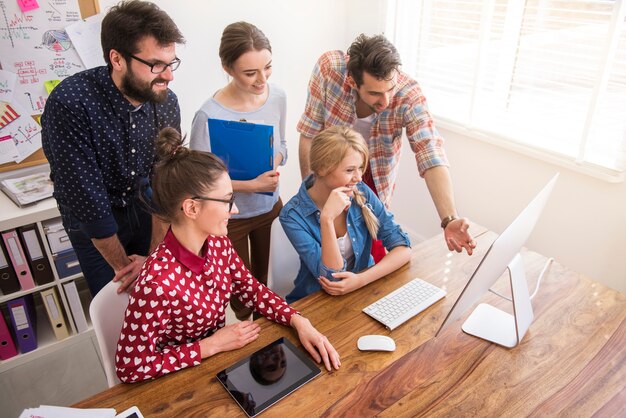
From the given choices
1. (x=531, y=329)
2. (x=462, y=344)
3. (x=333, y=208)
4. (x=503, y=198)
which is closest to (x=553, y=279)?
(x=531, y=329)

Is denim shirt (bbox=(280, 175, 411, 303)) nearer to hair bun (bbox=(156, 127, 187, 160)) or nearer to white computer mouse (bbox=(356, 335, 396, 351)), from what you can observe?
white computer mouse (bbox=(356, 335, 396, 351))

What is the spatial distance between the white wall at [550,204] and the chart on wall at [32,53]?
7.10 ft

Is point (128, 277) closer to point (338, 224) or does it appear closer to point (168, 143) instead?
point (168, 143)

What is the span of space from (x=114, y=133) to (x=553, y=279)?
1.61 metres

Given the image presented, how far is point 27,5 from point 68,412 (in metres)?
1.97

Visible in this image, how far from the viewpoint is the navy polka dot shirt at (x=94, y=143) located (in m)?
1.46

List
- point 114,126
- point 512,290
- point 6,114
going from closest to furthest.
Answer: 1. point 512,290
2. point 114,126
3. point 6,114

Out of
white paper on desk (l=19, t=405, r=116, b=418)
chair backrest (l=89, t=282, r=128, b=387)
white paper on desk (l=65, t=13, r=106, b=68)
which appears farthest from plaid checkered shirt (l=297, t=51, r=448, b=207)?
white paper on desk (l=19, t=405, r=116, b=418)

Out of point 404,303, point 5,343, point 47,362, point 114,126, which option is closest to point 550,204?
point 404,303

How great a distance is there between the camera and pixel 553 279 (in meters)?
1.61

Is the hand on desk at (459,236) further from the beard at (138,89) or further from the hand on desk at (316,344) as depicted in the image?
the beard at (138,89)

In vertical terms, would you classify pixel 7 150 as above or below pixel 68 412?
above

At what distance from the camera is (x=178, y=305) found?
4.00 feet

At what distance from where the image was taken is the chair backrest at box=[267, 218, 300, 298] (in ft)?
5.65
